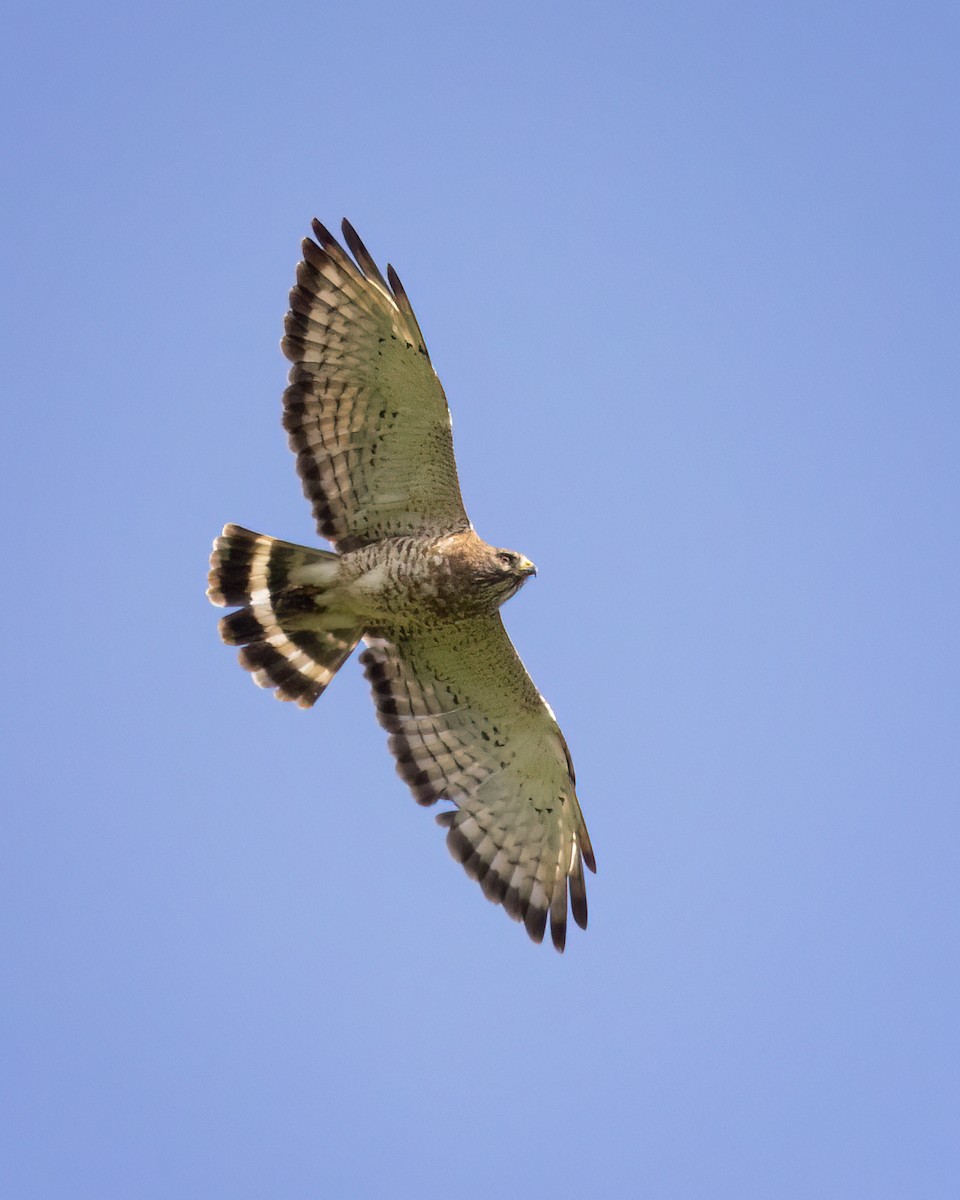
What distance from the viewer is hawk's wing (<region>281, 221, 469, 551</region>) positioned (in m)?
9.98

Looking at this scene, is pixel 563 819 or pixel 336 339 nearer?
pixel 336 339

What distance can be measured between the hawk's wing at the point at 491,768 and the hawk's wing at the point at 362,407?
0.85m

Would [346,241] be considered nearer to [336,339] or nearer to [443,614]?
[336,339]

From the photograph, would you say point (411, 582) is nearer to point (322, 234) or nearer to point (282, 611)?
point (282, 611)

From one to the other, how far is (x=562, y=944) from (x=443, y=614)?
2.22 metres

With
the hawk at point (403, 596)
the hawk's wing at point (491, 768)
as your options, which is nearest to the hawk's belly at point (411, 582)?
the hawk at point (403, 596)

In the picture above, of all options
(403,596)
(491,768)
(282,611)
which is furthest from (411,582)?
(491,768)

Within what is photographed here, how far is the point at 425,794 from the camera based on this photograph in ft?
35.3

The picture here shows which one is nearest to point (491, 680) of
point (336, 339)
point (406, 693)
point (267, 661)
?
point (406, 693)

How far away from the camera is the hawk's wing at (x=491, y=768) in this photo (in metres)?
10.6

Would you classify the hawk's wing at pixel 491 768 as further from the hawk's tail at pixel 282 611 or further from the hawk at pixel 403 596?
the hawk's tail at pixel 282 611

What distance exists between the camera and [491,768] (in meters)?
10.8

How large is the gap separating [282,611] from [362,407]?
140 cm

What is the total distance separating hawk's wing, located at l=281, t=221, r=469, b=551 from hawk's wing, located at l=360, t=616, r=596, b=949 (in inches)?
33.6
